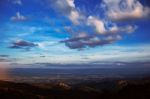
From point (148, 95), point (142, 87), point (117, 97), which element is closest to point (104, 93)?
point (117, 97)

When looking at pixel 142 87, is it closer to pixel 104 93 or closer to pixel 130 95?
pixel 130 95

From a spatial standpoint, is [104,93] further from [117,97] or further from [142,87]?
[142,87]

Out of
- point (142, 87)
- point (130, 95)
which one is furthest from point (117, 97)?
point (142, 87)

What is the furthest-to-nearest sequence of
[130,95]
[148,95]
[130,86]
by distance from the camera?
[130,86] → [130,95] → [148,95]

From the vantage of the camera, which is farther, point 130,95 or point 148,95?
point 130,95

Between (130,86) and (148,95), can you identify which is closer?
(148,95)

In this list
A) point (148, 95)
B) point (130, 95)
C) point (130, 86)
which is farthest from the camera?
point (130, 86)

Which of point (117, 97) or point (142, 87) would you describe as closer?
point (117, 97)

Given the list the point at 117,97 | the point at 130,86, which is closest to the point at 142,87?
the point at 130,86

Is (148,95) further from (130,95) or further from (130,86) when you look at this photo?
(130,86)
